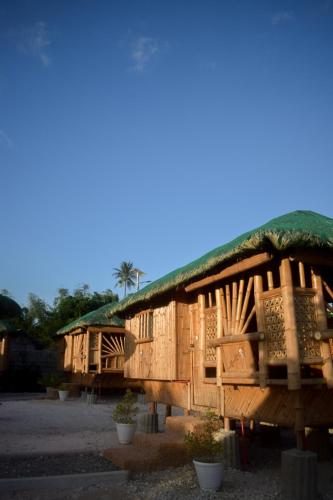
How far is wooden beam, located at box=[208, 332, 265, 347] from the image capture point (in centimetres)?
640

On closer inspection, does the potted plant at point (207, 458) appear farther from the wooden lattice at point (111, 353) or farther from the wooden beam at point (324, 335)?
→ the wooden lattice at point (111, 353)

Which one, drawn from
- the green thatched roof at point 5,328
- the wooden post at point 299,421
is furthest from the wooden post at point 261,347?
the green thatched roof at point 5,328

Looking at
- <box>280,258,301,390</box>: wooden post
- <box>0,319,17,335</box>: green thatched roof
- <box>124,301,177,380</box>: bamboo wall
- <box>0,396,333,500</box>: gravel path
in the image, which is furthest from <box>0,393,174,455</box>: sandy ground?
<box>0,319,17,335</box>: green thatched roof

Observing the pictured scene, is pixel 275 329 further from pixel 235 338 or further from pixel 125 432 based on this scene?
pixel 125 432

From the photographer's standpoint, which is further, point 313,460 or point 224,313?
point 224,313

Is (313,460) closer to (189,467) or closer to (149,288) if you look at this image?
(189,467)

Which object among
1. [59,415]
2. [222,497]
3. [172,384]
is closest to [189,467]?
[222,497]

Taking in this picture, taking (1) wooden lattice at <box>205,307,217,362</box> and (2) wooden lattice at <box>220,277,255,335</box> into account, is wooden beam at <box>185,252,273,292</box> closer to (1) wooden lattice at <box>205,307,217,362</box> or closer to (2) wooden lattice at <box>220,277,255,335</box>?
(2) wooden lattice at <box>220,277,255,335</box>

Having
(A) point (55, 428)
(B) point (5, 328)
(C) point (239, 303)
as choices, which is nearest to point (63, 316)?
(B) point (5, 328)

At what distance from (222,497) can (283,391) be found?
1.71 metres

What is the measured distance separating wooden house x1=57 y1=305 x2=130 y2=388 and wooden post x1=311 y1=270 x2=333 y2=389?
13576 millimetres

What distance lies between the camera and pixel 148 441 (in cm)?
746

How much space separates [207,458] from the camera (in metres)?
6.26

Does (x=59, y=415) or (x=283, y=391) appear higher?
(x=283, y=391)
